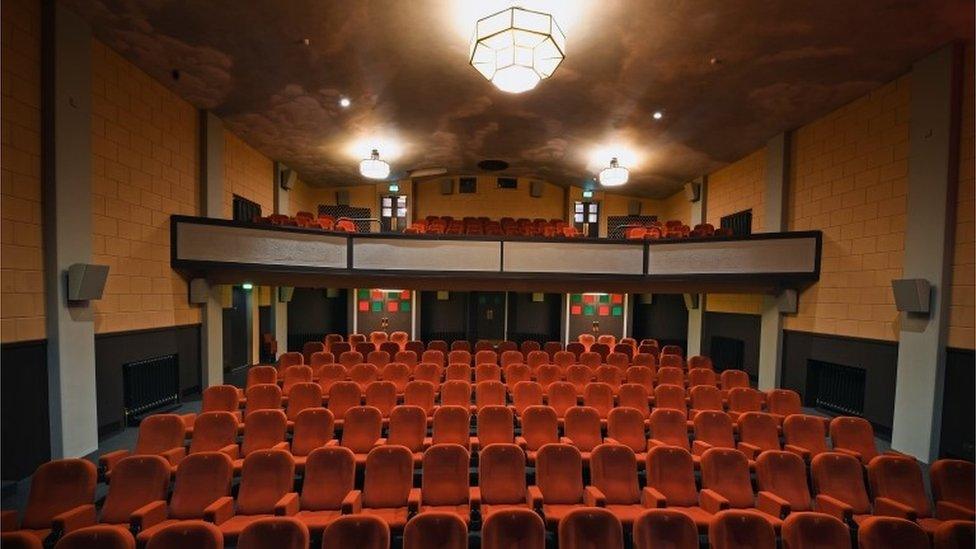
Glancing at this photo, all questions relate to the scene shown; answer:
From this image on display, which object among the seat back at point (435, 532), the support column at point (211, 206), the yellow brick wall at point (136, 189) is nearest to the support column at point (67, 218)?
the yellow brick wall at point (136, 189)

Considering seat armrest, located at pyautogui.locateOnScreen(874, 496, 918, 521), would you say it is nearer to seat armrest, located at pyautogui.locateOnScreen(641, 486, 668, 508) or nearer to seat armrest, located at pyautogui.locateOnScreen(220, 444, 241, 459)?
seat armrest, located at pyautogui.locateOnScreen(641, 486, 668, 508)

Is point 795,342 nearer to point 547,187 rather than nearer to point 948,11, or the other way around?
point 948,11

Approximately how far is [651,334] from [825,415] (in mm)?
5921

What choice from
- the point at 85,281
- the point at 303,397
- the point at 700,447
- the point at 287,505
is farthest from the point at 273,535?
the point at 85,281

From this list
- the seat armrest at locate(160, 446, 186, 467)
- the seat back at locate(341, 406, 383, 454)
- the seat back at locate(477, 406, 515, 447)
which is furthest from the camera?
the seat back at locate(477, 406, 515, 447)

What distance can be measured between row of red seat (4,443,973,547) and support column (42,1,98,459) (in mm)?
2302

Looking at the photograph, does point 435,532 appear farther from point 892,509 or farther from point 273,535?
point 892,509

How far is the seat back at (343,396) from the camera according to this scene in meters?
5.35

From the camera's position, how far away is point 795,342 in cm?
768

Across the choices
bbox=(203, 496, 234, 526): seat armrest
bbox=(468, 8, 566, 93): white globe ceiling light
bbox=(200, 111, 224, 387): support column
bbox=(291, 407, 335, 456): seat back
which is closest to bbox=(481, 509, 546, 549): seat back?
bbox=(203, 496, 234, 526): seat armrest

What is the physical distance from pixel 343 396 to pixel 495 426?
6.86 feet

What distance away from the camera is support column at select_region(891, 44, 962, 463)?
5242mm

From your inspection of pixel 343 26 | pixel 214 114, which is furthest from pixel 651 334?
pixel 214 114

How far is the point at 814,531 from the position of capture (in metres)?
2.71
